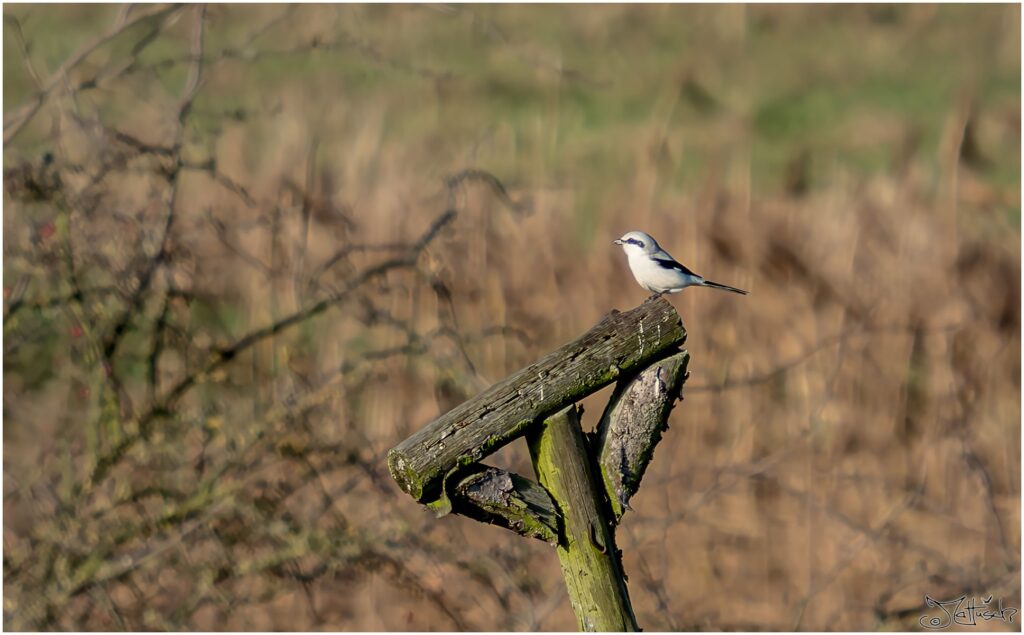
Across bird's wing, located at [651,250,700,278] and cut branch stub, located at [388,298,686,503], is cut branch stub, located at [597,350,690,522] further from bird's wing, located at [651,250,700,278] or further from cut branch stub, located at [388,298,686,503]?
bird's wing, located at [651,250,700,278]

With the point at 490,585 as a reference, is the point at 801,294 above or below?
above

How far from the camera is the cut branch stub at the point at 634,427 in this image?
2.61 meters

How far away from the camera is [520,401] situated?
99.2 inches

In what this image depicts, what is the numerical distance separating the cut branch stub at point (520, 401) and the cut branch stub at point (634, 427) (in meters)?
0.05

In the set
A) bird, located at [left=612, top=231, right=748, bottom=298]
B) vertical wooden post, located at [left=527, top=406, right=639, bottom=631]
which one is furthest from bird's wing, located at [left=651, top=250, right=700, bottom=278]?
vertical wooden post, located at [left=527, top=406, right=639, bottom=631]

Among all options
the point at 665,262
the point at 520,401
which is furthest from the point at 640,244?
the point at 520,401

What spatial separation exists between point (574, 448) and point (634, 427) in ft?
0.50

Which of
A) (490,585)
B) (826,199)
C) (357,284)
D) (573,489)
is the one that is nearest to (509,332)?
(357,284)

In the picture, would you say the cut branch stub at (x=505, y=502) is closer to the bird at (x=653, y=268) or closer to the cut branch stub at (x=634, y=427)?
the cut branch stub at (x=634, y=427)

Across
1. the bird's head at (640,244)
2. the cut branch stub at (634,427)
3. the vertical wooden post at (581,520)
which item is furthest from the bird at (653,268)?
the vertical wooden post at (581,520)

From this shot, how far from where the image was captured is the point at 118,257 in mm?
5973

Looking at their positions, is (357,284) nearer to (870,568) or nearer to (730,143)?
(730,143)

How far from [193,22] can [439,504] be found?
4585 mm

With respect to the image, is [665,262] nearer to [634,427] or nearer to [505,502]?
[634,427]
